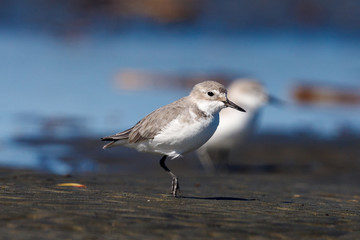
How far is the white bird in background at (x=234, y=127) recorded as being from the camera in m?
11.3

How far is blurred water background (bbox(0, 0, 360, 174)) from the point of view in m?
13.2

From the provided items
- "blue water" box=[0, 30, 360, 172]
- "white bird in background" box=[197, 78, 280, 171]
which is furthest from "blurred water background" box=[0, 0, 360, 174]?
"white bird in background" box=[197, 78, 280, 171]

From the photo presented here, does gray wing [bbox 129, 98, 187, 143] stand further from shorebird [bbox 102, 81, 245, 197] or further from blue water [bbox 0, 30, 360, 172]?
blue water [bbox 0, 30, 360, 172]

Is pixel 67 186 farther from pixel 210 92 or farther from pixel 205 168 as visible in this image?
pixel 205 168

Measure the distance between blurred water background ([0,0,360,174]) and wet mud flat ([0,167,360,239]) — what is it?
339cm

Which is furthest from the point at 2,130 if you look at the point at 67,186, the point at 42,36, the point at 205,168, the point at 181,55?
the point at 42,36

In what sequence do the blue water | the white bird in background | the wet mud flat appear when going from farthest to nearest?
the blue water → the white bird in background → the wet mud flat

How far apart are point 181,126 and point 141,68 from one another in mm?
12663

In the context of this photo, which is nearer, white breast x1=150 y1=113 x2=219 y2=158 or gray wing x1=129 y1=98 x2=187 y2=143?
white breast x1=150 y1=113 x2=219 y2=158

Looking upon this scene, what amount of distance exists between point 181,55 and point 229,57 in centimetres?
144

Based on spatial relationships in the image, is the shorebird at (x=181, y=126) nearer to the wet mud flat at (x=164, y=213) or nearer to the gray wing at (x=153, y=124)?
the gray wing at (x=153, y=124)

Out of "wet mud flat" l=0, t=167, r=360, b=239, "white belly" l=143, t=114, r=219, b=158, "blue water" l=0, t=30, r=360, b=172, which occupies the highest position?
"blue water" l=0, t=30, r=360, b=172

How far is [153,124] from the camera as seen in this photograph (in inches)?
273

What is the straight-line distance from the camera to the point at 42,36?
23.2 meters
